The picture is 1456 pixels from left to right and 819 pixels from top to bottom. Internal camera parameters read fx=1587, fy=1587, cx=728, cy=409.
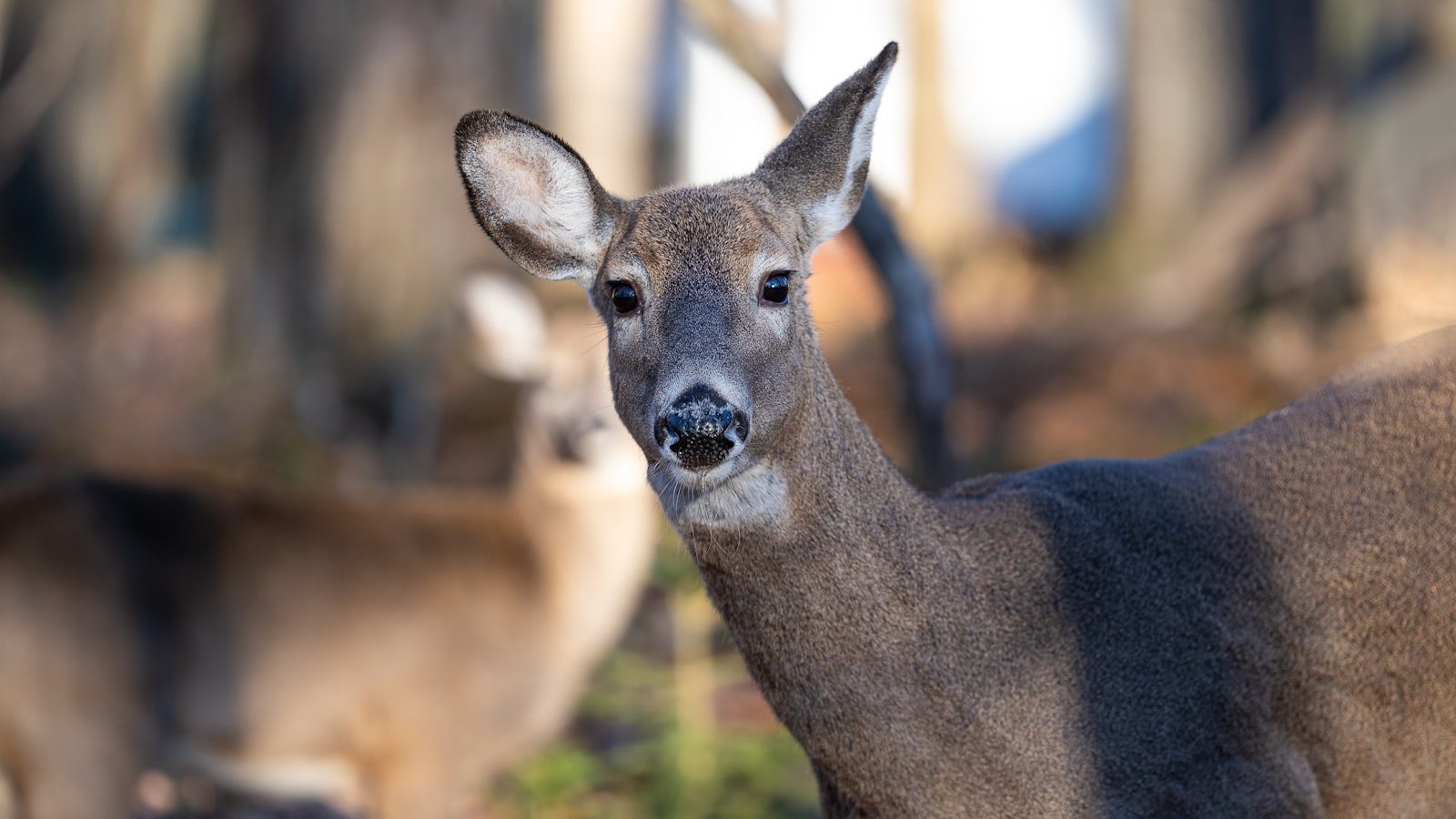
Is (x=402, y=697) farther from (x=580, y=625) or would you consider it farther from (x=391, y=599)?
(x=580, y=625)

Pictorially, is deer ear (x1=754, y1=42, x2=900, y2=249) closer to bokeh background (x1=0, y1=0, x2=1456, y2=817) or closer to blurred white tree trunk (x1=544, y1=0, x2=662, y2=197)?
bokeh background (x1=0, y1=0, x2=1456, y2=817)

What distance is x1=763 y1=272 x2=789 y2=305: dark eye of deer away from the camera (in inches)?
140

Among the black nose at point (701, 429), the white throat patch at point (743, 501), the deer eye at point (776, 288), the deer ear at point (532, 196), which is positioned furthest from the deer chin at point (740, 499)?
the deer ear at point (532, 196)

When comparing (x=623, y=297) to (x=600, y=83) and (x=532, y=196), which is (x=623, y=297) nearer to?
(x=532, y=196)

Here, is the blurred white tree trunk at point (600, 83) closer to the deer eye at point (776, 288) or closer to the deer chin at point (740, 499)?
the deer eye at point (776, 288)

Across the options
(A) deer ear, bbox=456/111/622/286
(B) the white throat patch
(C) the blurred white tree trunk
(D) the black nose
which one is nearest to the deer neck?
(B) the white throat patch

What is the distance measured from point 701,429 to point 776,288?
0.55m

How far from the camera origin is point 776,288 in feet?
11.7

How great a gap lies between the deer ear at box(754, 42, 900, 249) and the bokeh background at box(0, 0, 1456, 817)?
12.5ft

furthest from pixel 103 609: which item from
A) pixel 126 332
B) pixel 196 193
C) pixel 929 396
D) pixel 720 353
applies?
pixel 196 193

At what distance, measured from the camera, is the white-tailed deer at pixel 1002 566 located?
3.32m

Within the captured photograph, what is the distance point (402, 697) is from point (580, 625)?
938 millimetres

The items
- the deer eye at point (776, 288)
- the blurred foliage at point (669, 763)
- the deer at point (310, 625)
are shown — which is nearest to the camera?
the deer eye at point (776, 288)

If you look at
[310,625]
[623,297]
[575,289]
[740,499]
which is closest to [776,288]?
[623,297]
